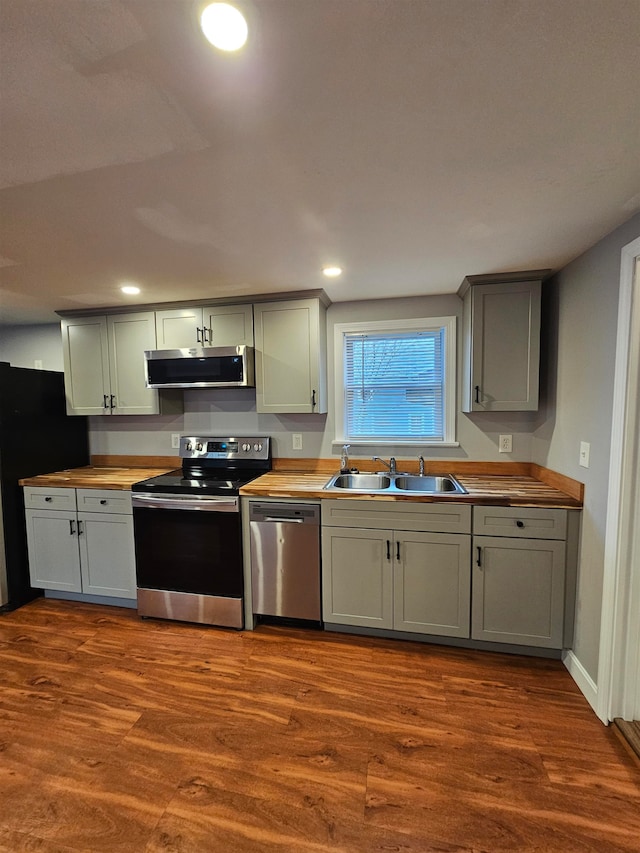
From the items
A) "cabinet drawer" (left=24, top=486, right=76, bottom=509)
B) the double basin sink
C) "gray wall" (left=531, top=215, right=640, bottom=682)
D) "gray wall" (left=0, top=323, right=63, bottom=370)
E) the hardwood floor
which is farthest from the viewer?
"gray wall" (left=0, top=323, right=63, bottom=370)

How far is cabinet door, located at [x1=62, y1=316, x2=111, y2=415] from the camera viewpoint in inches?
117

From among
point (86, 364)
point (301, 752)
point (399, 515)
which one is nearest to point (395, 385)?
point (399, 515)

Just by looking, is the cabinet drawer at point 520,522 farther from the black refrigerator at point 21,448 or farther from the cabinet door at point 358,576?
the black refrigerator at point 21,448

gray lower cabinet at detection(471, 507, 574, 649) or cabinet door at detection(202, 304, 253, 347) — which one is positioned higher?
cabinet door at detection(202, 304, 253, 347)

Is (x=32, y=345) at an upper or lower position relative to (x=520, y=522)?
upper

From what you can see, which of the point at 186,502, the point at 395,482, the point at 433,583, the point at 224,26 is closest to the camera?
the point at 224,26

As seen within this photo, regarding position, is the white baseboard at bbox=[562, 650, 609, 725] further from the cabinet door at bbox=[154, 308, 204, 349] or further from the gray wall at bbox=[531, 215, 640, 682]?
the cabinet door at bbox=[154, 308, 204, 349]

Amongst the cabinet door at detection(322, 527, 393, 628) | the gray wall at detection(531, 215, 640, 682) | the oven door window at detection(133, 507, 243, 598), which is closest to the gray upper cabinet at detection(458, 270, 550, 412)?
the gray wall at detection(531, 215, 640, 682)

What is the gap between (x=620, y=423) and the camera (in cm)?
163

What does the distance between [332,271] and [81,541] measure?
2627 millimetres

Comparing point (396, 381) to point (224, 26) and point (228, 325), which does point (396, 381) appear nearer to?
point (228, 325)

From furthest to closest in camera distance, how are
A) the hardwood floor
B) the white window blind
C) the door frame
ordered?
the white window blind, the door frame, the hardwood floor

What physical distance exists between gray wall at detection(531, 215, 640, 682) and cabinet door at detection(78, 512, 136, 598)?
2840 mm

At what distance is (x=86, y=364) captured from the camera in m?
3.01
